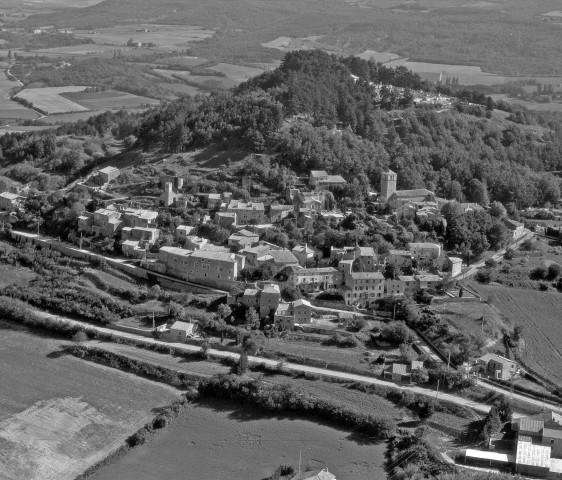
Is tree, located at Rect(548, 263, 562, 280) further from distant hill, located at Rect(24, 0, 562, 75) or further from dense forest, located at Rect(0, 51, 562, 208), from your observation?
distant hill, located at Rect(24, 0, 562, 75)

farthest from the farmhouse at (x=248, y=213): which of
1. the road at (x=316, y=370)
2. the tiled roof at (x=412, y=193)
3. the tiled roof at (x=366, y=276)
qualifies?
the road at (x=316, y=370)

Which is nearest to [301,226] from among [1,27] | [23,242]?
[23,242]

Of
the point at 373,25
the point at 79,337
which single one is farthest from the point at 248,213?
the point at 373,25

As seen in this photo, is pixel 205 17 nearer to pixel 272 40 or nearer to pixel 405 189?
pixel 272 40

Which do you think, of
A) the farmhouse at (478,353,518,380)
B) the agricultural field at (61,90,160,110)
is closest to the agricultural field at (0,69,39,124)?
the agricultural field at (61,90,160,110)

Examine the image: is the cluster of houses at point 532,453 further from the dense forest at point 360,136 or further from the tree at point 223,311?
the dense forest at point 360,136

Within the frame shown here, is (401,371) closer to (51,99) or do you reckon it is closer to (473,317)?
(473,317)

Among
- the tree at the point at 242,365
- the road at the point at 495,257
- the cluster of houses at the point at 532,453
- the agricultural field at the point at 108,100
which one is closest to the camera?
the cluster of houses at the point at 532,453
